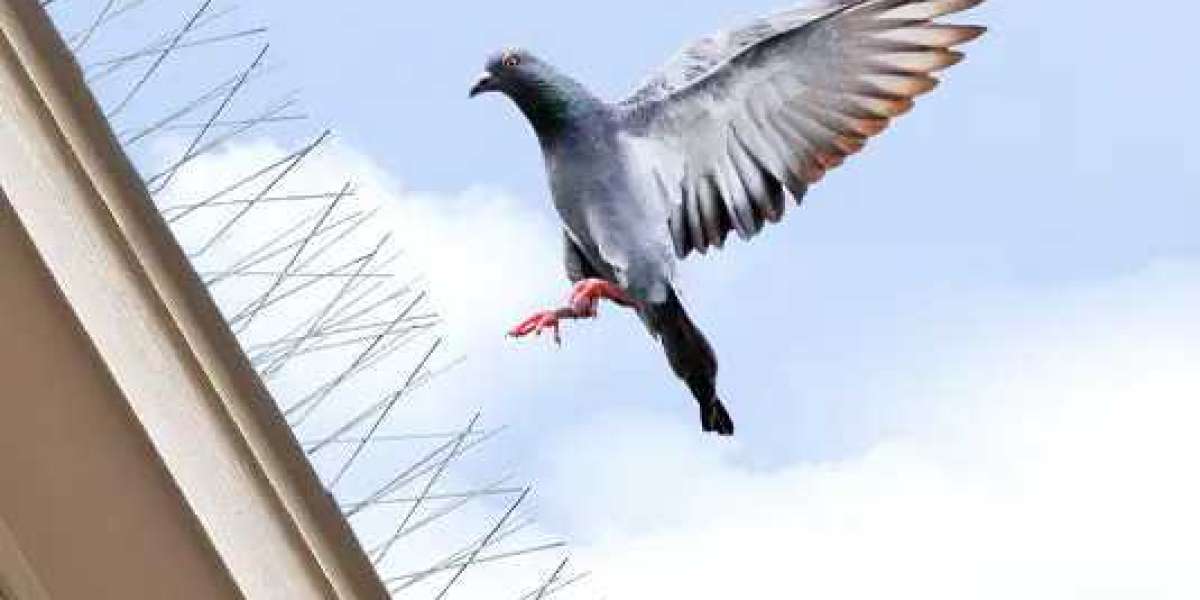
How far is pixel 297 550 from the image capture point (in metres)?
2.89

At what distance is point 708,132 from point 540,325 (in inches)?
28.4

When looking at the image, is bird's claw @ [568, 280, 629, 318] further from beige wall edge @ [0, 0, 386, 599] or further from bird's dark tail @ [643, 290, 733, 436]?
beige wall edge @ [0, 0, 386, 599]

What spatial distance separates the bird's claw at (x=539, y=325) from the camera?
4.16 meters

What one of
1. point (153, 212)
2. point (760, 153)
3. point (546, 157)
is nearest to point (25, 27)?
point (153, 212)

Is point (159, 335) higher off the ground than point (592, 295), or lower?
higher

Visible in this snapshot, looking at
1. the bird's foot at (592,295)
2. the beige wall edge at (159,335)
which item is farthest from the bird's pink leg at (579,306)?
the beige wall edge at (159,335)

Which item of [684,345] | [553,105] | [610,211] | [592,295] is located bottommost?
[684,345]

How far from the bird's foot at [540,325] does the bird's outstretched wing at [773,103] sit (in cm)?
50

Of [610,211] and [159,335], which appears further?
[610,211]

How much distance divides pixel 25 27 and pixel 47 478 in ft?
2.03

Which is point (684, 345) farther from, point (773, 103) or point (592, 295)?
point (773, 103)

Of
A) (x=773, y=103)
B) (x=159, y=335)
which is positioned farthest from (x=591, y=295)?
(x=159, y=335)

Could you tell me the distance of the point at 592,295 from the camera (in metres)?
4.33

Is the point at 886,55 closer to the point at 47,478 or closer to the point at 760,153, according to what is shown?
the point at 760,153
